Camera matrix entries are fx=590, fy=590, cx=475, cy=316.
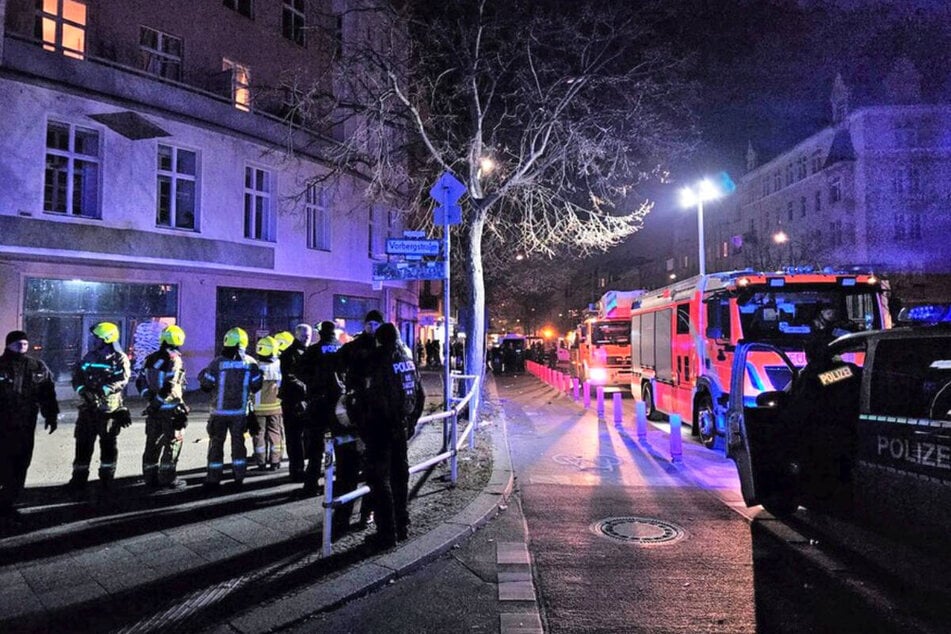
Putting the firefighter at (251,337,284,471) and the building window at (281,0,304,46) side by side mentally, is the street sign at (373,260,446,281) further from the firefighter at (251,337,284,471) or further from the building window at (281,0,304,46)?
the building window at (281,0,304,46)

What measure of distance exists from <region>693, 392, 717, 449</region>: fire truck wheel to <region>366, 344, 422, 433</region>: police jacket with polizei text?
613 centimetres

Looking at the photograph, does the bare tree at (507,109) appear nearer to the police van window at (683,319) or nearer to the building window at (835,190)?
the police van window at (683,319)

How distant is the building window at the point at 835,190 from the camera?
3579 centimetres

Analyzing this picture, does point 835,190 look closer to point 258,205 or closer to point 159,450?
point 258,205

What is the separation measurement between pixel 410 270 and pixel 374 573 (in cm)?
444

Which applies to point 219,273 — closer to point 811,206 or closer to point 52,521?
point 52,521

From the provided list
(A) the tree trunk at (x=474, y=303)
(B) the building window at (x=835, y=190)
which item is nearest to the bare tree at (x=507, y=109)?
(A) the tree trunk at (x=474, y=303)

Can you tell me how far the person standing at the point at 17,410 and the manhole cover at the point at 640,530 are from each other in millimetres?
5261

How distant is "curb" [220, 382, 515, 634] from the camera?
3.65 m

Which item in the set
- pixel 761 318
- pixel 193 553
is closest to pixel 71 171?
pixel 193 553

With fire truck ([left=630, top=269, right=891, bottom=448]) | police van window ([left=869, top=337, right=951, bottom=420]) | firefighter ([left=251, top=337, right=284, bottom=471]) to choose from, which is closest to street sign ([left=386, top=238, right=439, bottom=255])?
firefighter ([left=251, top=337, right=284, bottom=471])

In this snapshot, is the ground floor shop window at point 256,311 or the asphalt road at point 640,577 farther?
the ground floor shop window at point 256,311

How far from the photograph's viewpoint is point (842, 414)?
480 centimetres

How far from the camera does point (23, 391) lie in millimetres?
5379
